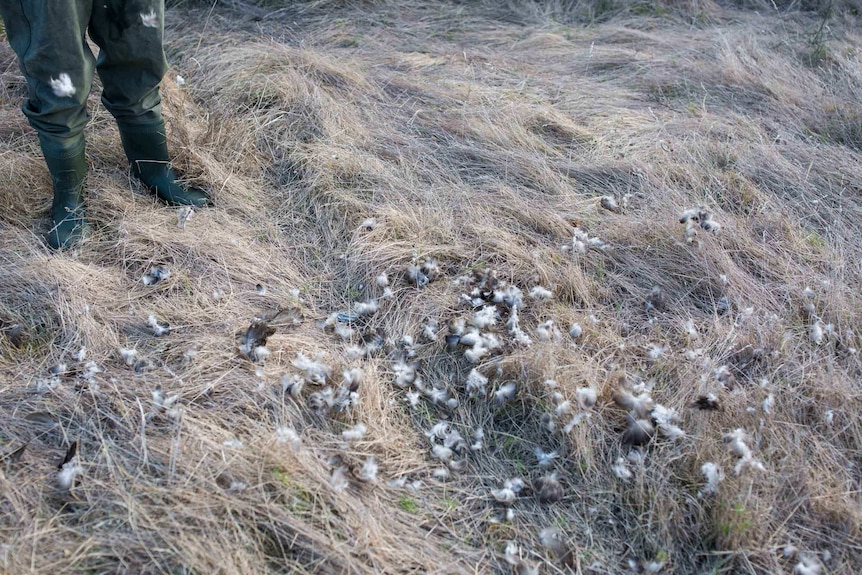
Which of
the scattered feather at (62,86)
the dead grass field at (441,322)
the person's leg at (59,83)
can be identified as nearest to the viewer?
the dead grass field at (441,322)

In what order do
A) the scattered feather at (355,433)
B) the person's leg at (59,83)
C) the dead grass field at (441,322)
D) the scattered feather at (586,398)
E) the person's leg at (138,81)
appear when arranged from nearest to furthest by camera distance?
the dead grass field at (441,322) < the scattered feather at (355,433) < the scattered feather at (586,398) < the person's leg at (59,83) < the person's leg at (138,81)

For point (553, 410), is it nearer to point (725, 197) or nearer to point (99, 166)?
point (725, 197)

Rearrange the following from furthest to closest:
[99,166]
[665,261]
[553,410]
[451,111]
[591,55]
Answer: [591,55] < [451,111] < [99,166] < [665,261] < [553,410]

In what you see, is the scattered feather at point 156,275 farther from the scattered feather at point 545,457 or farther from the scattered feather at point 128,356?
the scattered feather at point 545,457

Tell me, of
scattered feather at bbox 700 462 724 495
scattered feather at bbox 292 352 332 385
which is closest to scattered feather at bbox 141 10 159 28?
scattered feather at bbox 292 352 332 385

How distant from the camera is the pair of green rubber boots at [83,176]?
8.50 feet

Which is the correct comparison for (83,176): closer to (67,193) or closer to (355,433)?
(67,193)

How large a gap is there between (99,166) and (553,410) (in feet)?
7.43

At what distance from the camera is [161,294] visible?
8.11 ft

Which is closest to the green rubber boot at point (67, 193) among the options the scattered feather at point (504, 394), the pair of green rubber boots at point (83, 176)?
the pair of green rubber boots at point (83, 176)

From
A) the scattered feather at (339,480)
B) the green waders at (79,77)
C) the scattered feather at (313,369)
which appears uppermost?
the green waders at (79,77)

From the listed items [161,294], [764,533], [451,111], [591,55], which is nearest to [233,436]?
[161,294]

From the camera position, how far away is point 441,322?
241cm

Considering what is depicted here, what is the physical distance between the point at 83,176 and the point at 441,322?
1566 mm
